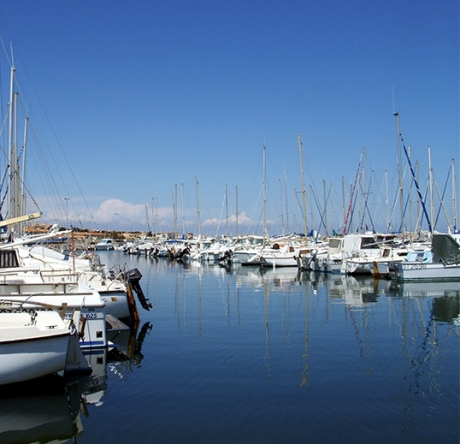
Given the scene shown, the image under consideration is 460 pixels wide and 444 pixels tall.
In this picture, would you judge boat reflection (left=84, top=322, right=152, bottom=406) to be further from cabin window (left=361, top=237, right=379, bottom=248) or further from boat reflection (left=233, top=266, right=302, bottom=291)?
cabin window (left=361, top=237, right=379, bottom=248)

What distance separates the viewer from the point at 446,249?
3888cm

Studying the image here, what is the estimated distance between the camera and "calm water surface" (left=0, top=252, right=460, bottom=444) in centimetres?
1056

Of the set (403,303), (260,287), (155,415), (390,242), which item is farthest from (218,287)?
(155,415)

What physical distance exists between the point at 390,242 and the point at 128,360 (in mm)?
40030

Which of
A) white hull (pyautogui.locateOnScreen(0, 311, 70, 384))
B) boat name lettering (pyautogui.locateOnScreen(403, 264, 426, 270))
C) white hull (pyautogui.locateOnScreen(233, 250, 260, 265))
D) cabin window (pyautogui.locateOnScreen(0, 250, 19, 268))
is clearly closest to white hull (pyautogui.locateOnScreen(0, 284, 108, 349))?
white hull (pyautogui.locateOnScreen(0, 311, 70, 384))

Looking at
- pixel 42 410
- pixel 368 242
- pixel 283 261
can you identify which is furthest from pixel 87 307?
pixel 283 261

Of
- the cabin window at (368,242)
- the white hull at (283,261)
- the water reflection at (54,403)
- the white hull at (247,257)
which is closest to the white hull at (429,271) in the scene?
the cabin window at (368,242)

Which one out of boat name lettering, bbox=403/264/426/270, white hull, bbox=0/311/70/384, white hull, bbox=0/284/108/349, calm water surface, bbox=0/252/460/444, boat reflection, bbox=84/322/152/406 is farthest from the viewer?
boat name lettering, bbox=403/264/426/270

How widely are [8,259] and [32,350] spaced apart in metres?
11.7

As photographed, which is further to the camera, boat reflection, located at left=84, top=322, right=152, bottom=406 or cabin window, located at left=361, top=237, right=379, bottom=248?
cabin window, located at left=361, top=237, right=379, bottom=248

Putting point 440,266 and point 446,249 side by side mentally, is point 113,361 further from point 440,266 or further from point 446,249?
point 446,249

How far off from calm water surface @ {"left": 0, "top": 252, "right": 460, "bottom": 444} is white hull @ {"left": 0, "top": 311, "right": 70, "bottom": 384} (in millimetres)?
628

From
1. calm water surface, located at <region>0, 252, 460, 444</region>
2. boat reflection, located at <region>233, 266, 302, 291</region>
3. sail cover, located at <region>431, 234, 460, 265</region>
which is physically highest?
sail cover, located at <region>431, 234, 460, 265</region>

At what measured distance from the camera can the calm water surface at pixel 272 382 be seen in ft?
34.7
